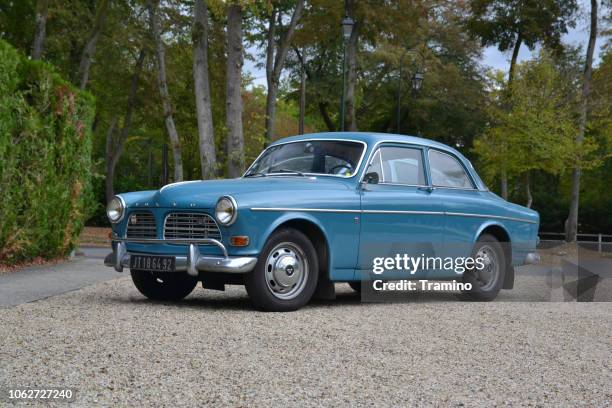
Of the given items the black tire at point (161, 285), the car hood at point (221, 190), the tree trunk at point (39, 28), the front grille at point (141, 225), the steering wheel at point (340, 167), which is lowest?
the black tire at point (161, 285)

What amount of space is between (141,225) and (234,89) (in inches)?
471

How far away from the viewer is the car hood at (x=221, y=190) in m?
8.80

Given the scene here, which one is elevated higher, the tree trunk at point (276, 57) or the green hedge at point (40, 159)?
the tree trunk at point (276, 57)

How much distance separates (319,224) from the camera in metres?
9.19

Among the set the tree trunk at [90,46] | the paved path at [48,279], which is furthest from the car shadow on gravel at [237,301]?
the tree trunk at [90,46]

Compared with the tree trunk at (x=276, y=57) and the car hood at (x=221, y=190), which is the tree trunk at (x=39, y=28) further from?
the car hood at (x=221, y=190)

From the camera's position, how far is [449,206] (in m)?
10.7

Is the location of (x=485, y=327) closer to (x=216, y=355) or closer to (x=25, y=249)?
(x=216, y=355)

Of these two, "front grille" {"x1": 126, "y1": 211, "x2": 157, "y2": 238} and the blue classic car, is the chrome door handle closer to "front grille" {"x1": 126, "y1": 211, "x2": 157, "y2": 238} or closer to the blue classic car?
the blue classic car

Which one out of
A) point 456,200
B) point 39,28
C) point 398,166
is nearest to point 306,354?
point 398,166

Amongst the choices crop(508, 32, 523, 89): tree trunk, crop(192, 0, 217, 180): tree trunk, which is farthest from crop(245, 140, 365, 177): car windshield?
crop(508, 32, 523, 89): tree trunk

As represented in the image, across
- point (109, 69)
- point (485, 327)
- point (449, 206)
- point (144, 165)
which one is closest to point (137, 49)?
point (109, 69)

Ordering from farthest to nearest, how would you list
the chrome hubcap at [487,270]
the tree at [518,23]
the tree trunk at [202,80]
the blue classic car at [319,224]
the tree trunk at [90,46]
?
the tree at [518,23], the tree trunk at [90,46], the tree trunk at [202,80], the chrome hubcap at [487,270], the blue classic car at [319,224]

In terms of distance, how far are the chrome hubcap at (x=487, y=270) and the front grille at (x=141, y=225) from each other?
3957mm
